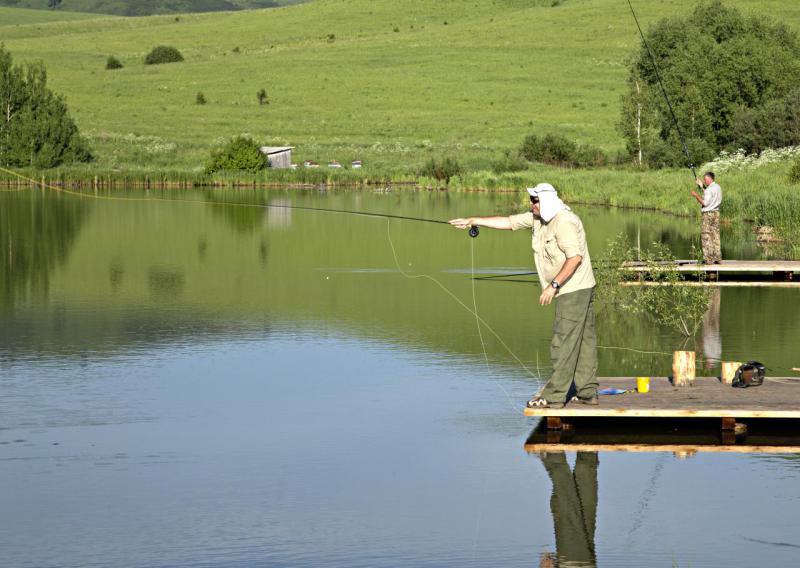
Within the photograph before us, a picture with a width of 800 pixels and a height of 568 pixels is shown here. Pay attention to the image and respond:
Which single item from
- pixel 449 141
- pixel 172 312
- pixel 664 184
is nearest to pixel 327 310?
pixel 172 312

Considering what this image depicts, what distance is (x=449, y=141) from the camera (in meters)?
80.8

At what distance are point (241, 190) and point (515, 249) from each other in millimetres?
24940

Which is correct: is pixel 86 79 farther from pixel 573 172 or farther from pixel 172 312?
pixel 172 312

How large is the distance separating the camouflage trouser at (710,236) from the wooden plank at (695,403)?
10447 millimetres

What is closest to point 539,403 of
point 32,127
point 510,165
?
point 510,165

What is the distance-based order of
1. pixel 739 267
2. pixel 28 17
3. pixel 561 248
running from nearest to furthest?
1. pixel 561 248
2. pixel 739 267
3. pixel 28 17

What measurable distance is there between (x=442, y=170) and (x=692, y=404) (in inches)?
1834

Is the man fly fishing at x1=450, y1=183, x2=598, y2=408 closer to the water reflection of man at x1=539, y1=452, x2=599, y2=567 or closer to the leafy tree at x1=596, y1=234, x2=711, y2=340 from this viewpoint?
the water reflection of man at x1=539, y1=452, x2=599, y2=567

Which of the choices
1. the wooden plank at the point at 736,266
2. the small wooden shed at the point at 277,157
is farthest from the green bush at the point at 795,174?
the small wooden shed at the point at 277,157

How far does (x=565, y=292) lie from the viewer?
11047 millimetres

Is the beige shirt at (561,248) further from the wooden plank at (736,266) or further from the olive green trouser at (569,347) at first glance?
the wooden plank at (736,266)

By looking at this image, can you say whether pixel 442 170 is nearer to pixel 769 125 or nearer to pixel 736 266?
pixel 769 125

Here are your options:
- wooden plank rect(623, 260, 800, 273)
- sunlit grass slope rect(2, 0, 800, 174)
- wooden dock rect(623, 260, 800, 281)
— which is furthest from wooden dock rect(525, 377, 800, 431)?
sunlit grass slope rect(2, 0, 800, 174)

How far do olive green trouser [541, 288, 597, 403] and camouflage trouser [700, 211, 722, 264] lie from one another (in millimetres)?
11759
